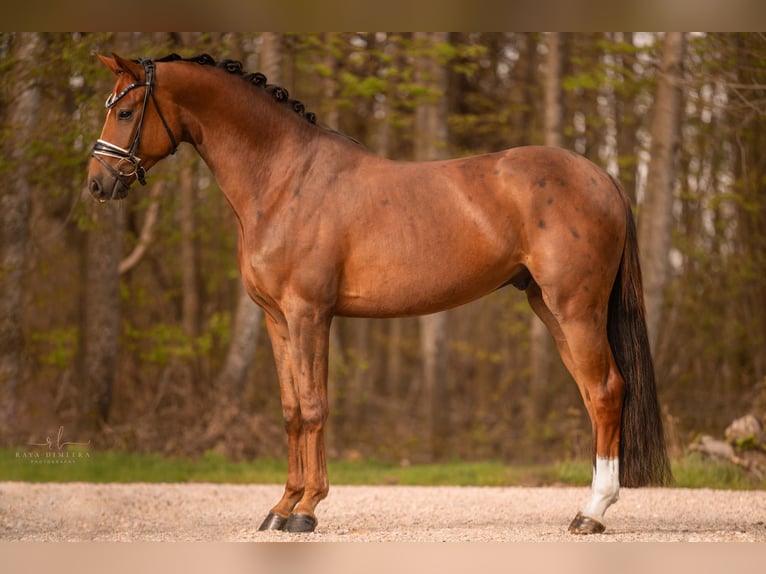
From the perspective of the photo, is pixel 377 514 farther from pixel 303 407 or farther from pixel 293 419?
pixel 303 407

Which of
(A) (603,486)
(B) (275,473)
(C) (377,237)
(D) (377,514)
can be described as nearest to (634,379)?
(A) (603,486)

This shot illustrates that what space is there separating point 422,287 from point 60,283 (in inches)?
392

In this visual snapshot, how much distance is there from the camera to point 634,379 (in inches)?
225

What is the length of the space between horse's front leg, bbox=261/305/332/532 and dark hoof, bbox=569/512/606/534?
158cm

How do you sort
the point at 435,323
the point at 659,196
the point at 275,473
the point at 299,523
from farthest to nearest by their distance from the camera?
the point at 435,323 < the point at 659,196 < the point at 275,473 < the point at 299,523

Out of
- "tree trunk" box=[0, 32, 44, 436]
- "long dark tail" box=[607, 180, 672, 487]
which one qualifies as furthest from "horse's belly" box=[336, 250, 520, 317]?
"tree trunk" box=[0, 32, 44, 436]

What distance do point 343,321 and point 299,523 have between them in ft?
39.7

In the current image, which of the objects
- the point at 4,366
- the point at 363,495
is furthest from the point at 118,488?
the point at 4,366

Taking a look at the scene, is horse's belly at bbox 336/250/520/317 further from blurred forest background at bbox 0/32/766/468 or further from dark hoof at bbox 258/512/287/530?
blurred forest background at bbox 0/32/766/468

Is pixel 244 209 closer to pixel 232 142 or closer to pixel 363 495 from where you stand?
pixel 232 142

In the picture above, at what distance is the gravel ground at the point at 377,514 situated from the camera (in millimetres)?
5707

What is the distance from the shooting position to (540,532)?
572cm

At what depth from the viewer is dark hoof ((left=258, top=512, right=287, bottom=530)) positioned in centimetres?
562

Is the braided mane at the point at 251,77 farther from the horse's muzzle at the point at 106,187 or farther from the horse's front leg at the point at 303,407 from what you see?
the horse's front leg at the point at 303,407
